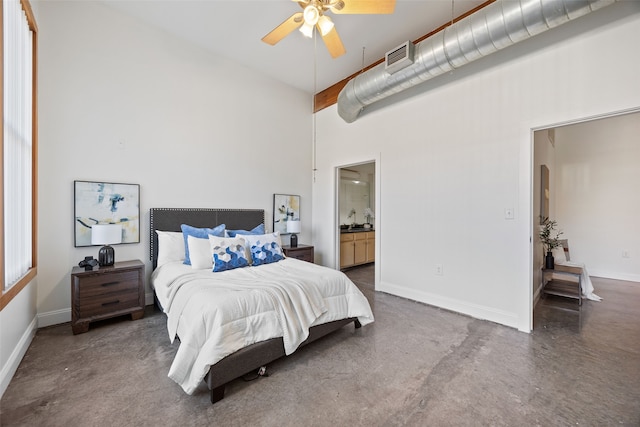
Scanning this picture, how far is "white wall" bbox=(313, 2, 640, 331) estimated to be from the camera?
2.34 meters

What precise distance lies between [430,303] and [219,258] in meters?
2.78

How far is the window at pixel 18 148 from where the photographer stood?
1.84 m

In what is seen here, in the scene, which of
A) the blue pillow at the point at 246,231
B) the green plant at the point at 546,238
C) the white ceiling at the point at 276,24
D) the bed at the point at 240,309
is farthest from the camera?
the green plant at the point at 546,238

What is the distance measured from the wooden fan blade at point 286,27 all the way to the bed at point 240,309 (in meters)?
2.26

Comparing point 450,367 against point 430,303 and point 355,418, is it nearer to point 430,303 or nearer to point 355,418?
point 355,418

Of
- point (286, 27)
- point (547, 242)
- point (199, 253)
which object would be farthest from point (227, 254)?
point (547, 242)

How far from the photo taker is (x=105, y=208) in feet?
10.0

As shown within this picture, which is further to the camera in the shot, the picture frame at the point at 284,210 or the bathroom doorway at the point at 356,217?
the bathroom doorway at the point at 356,217

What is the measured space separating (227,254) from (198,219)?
116 cm

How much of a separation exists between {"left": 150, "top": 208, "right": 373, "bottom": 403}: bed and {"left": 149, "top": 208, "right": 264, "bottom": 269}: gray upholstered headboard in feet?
0.50

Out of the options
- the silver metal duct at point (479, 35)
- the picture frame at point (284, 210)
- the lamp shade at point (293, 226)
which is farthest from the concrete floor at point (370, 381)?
the silver metal duct at point (479, 35)

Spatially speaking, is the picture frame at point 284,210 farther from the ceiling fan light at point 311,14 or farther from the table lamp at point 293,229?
the ceiling fan light at point 311,14

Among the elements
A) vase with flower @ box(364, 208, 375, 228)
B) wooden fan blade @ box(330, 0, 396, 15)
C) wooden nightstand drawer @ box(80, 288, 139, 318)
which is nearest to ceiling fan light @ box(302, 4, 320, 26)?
wooden fan blade @ box(330, 0, 396, 15)

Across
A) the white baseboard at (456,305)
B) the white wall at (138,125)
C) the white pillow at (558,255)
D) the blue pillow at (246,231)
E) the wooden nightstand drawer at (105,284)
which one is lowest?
the white baseboard at (456,305)
